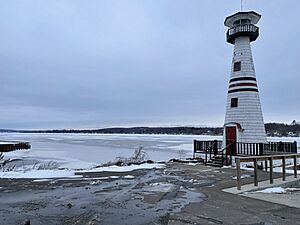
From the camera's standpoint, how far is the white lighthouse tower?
15.8m

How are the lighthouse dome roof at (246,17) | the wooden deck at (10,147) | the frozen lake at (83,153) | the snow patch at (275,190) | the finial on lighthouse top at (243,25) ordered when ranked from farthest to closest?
the wooden deck at (10,147) < the frozen lake at (83,153) < the lighthouse dome roof at (246,17) < the finial on lighthouse top at (243,25) < the snow patch at (275,190)

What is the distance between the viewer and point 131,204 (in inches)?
234

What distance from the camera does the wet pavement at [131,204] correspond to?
16.0 ft

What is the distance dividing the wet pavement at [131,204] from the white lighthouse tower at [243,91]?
7.78 m

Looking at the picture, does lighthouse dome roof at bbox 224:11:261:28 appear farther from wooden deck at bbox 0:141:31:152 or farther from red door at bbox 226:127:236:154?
wooden deck at bbox 0:141:31:152

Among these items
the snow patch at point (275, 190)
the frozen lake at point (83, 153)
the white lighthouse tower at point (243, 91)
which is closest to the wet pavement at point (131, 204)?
the snow patch at point (275, 190)

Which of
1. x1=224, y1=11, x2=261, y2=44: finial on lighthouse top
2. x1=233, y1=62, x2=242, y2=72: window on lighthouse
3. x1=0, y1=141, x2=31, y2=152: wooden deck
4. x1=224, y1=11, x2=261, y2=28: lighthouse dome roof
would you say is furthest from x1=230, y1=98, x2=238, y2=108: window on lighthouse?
x1=0, y1=141, x2=31, y2=152: wooden deck

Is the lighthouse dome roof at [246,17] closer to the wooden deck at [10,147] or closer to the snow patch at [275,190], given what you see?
the snow patch at [275,190]

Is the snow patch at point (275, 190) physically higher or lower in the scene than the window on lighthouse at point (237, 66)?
lower

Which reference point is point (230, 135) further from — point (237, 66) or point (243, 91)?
point (237, 66)

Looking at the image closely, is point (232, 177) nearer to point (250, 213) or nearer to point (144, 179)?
point (144, 179)

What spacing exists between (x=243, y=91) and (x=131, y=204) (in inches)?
474

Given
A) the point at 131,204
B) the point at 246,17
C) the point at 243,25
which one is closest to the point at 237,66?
the point at 243,25

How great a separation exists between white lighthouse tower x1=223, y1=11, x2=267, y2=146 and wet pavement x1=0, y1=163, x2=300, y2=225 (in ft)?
25.5
